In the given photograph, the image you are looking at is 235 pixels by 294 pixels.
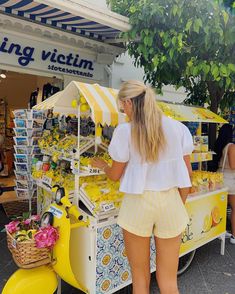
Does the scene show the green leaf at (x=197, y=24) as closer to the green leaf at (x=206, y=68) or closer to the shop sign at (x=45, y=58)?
the green leaf at (x=206, y=68)

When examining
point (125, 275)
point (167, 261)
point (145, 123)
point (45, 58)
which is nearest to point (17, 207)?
point (45, 58)

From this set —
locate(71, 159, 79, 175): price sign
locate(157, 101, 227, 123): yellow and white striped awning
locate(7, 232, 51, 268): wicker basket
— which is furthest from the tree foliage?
locate(7, 232, 51, 268): wicker basket

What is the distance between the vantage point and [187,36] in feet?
13.3

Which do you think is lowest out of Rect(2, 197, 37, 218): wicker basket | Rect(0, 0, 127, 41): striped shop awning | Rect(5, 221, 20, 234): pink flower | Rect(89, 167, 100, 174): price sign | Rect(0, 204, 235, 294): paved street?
Rect(2, 197, 37, 218): wicker basket

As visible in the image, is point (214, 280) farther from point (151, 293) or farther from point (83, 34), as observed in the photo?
point (83, 34)

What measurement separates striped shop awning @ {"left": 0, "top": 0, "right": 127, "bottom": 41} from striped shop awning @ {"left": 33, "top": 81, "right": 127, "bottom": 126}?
1778mm

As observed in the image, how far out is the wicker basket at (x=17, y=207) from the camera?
5.50 meters

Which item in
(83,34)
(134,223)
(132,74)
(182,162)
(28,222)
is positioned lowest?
(28,222)

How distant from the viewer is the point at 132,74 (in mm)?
7402

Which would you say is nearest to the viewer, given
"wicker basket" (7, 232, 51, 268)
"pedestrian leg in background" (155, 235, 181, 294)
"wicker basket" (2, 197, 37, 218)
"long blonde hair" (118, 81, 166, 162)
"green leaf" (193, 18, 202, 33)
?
"long blonde hair" (118, 81, 166, 162)

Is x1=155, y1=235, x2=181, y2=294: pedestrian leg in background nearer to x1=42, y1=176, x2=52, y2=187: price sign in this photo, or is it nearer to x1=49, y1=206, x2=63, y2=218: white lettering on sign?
x1=49, y1=206, x2=63, y2=218: white lettering on sign

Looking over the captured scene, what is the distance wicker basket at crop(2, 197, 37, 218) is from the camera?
5505mm

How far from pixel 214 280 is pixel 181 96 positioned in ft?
20.5

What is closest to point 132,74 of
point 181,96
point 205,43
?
point 181,96
